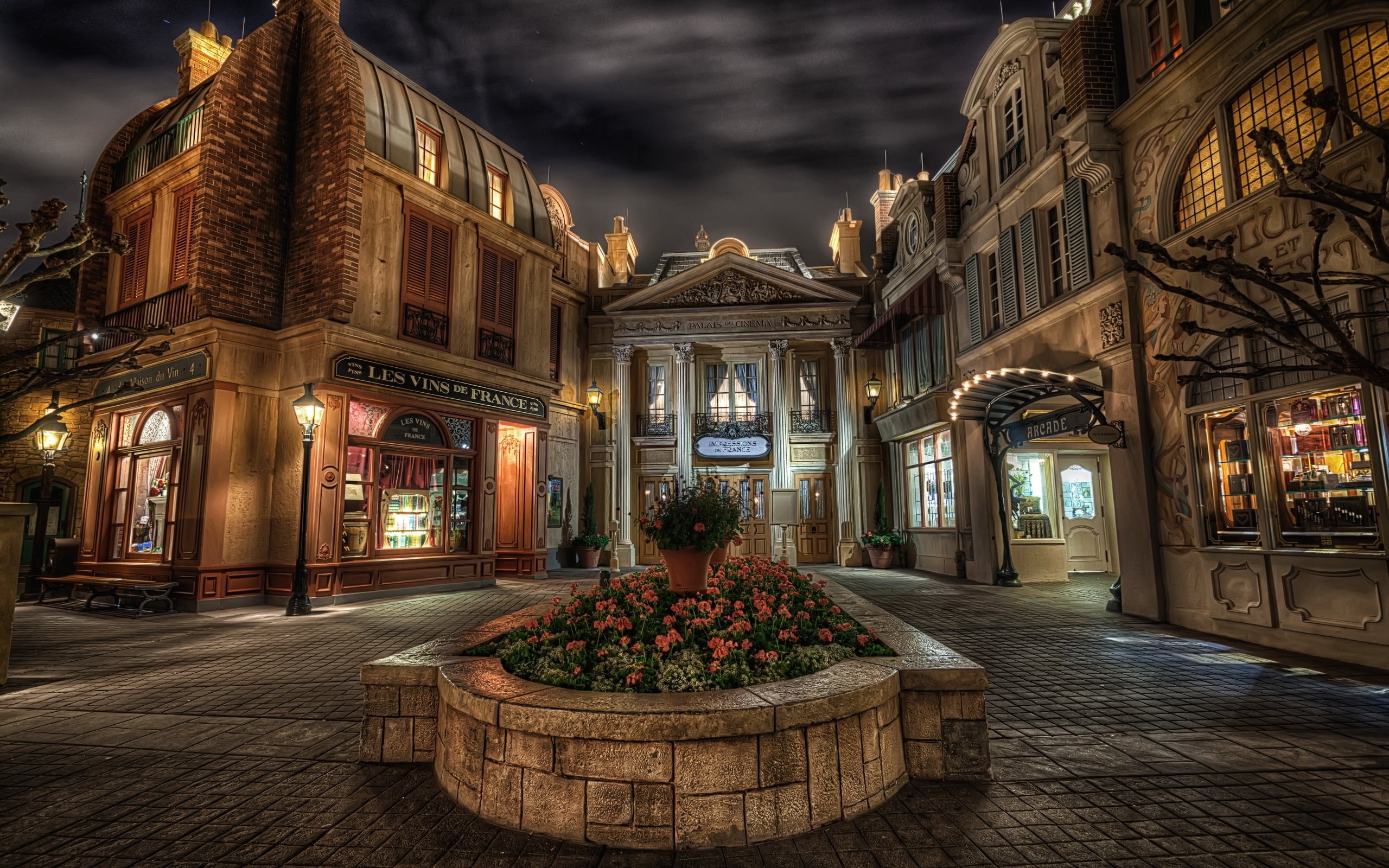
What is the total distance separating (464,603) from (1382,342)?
12.7m

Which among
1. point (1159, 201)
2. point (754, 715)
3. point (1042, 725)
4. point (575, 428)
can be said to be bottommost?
point (1042, 725)

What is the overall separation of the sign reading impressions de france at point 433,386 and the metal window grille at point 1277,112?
43.8 feet

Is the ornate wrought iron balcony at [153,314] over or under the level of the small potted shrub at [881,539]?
over

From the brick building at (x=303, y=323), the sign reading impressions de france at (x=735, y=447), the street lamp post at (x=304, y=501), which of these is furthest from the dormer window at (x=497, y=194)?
the sign reading impressions de france at (x=735, y=447)

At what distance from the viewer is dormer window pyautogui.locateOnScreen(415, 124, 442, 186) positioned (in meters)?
14.0

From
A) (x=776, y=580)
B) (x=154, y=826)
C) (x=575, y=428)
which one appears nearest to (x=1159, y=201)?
(x=776, y=580)

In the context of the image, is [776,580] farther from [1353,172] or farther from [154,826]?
[1353,172]

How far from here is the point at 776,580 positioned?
6254mm

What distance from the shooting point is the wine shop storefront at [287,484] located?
11.4 metres

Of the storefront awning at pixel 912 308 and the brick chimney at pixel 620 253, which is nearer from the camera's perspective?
the storefront awning at pixel 912 308

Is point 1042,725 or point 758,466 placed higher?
point 758,466

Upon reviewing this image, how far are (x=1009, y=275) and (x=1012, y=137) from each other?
2778 mm

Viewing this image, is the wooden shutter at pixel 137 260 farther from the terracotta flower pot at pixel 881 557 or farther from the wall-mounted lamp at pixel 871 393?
the terracotta flower pot at pixel 881 557

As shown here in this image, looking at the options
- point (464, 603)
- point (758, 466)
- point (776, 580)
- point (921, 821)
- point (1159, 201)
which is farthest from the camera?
point (758, 466)
